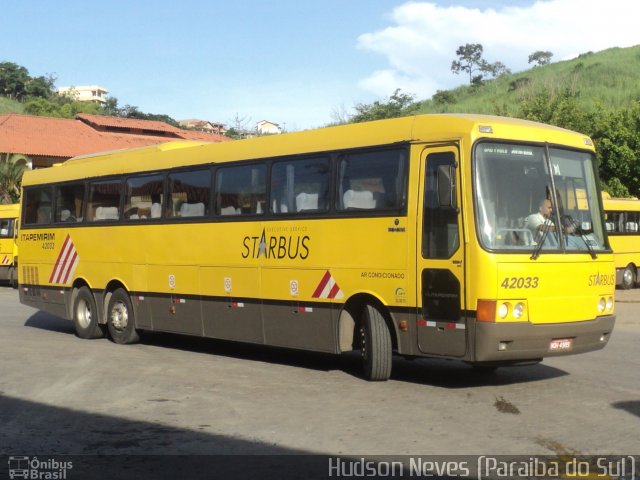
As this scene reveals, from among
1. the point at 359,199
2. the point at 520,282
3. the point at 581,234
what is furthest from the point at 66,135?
the point at 520,282

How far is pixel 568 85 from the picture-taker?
72312 millimetres

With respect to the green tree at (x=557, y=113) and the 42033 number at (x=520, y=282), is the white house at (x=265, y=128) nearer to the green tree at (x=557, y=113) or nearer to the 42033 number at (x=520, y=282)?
the green tree at (x=557, y=113)

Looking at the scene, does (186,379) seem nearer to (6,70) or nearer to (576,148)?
(576,148)

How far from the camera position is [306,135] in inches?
466

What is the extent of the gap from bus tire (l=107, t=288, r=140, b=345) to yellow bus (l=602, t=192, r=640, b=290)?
59.0 ft

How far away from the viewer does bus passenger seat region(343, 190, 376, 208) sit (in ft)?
35.2

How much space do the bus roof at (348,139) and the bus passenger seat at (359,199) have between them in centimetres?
59

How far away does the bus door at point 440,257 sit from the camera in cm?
954

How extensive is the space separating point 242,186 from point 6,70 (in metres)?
116

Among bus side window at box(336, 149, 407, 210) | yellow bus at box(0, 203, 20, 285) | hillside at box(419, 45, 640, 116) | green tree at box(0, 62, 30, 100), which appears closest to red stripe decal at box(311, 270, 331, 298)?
bus side window at box(336, 149, 407, 210)

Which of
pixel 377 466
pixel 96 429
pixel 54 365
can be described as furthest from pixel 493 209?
pixel 54 365

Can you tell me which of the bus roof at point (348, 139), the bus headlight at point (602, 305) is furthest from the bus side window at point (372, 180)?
the bus headlight at point (602, 305)

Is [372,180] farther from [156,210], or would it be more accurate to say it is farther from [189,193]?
[156,210]

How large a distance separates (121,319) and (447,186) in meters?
7.70
